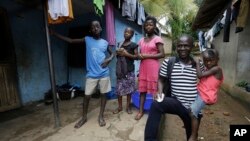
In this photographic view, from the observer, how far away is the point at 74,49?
6.70 meters

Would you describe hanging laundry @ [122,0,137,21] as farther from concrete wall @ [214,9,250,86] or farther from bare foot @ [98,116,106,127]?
concrete wall @ [214,9,250,86]

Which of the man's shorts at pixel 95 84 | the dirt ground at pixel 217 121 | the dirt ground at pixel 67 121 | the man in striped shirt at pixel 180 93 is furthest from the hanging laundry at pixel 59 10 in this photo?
the dirt ground at pixel 217 121

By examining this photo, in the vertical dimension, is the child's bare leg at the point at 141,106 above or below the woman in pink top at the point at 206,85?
below

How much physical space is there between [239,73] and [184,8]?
422 inches

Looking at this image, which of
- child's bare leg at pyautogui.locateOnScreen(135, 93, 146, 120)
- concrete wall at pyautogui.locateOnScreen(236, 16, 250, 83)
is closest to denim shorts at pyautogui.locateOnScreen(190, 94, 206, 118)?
child's bare leg at pyautogui.locateOnScreen(135, 93, 146, 120)

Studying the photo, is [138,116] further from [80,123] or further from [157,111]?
[157,111]

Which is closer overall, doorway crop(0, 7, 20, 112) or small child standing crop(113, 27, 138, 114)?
small child standing crop(113, 27, 138, 114)

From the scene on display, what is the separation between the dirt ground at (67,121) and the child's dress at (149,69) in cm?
99

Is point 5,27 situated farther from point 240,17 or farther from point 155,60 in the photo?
point 240,17

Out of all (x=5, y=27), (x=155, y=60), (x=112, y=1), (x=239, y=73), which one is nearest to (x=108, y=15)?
(x=112, y=1)

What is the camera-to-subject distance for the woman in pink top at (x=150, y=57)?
389cm

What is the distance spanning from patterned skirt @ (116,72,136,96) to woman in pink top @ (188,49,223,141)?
156 cm

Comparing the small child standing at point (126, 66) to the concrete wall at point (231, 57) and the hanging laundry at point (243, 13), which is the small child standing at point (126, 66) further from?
the concrete wall at point (231, 57)

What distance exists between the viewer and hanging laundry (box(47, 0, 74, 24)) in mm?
3393
